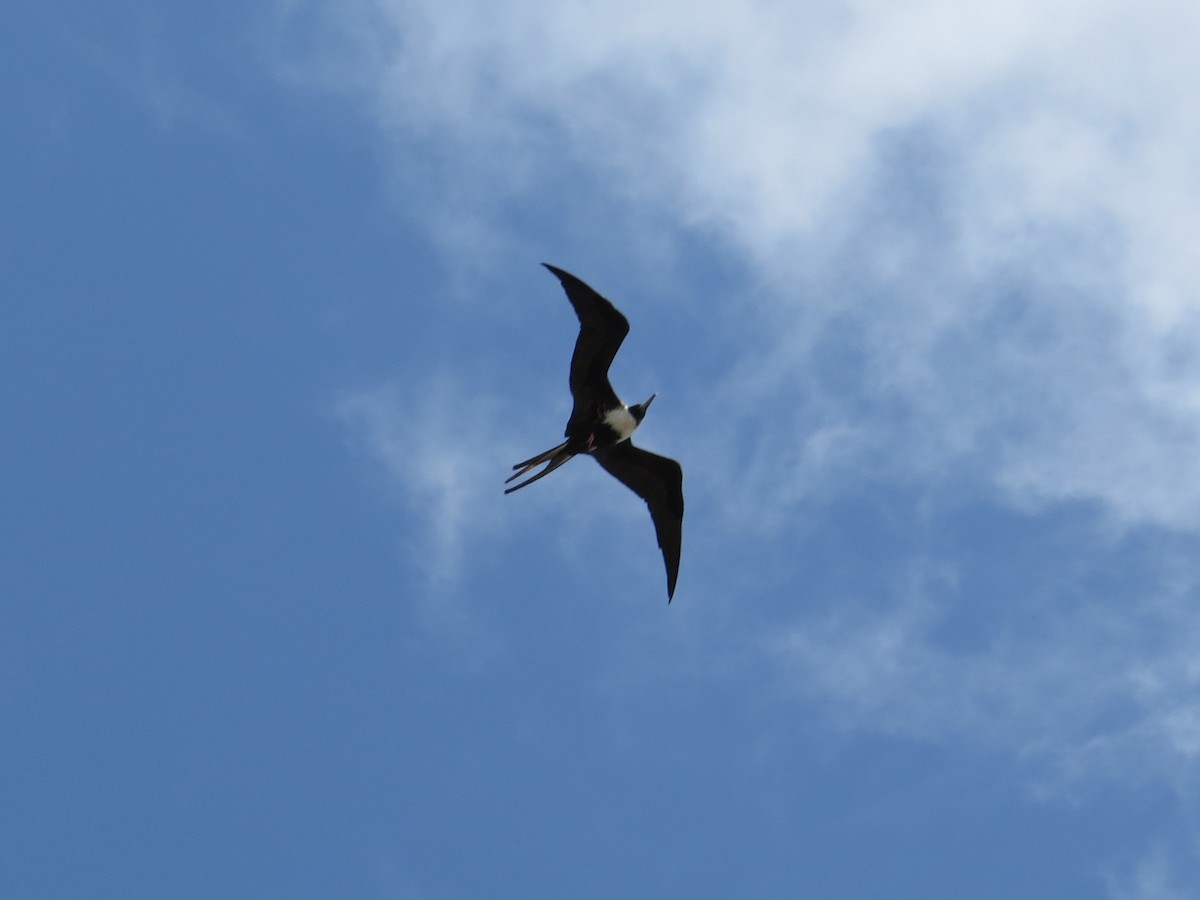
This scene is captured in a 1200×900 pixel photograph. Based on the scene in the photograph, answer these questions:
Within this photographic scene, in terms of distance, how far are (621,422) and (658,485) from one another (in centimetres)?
151

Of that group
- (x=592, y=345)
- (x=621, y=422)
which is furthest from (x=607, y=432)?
(x=592, y=345)

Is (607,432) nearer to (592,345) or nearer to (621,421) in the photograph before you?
(621,421)

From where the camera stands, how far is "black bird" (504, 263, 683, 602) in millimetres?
15219

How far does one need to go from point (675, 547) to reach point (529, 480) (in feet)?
9.99

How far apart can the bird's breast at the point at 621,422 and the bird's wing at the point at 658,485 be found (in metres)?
0.56

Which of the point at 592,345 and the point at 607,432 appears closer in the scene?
the point at 592,345

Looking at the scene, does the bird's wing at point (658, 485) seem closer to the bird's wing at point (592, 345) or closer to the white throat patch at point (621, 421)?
the white throat patch at point (621, 421)

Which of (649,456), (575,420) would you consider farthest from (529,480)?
(649,456)

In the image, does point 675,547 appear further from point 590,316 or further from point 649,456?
point 590,316

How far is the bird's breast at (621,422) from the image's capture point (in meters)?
16.2

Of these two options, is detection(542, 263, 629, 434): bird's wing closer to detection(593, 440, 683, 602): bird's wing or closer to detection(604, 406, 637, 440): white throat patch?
detection(604, 406, 637, 440): white throat patch

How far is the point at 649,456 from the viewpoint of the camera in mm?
17203

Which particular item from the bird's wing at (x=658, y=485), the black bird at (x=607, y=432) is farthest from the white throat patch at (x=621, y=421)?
the bird's wing at (x=658, y=485)

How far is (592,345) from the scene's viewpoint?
1555cm
